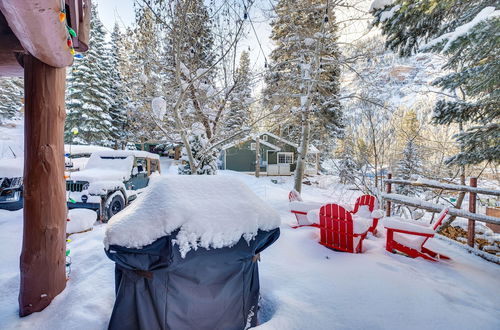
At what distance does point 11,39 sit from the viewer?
2441mm

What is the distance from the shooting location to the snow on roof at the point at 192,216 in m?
1.88

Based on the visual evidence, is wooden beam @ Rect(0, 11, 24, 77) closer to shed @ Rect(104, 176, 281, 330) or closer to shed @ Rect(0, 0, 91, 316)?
shed @ Rect(0, 0, 91, 316)

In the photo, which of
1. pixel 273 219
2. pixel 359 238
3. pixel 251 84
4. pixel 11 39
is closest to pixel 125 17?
pixel 251 84

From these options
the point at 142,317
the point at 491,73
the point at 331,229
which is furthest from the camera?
the point at 331,229

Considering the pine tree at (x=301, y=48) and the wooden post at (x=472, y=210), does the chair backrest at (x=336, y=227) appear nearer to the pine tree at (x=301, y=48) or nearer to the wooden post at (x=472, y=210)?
the wooden post at (x=472, y=210)

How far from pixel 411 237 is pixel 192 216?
4.13m

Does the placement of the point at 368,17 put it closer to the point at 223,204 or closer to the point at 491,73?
the point at 491,73

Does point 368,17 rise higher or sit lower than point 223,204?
higher

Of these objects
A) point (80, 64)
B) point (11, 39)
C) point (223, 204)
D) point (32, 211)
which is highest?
point (80, 64)

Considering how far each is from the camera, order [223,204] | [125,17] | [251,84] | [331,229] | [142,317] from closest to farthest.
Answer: [142,317] < [223,204] < [331,229] < [125,17] < [251,84]

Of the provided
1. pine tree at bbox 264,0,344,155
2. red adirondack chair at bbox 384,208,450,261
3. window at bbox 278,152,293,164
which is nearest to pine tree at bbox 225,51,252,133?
pine tree at bbox 264,0,344,155

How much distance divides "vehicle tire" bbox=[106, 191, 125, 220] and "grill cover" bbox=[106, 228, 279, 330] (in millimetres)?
4939

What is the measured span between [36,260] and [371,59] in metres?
9.28

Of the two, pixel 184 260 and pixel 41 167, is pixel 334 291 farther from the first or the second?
pixel 41 167
